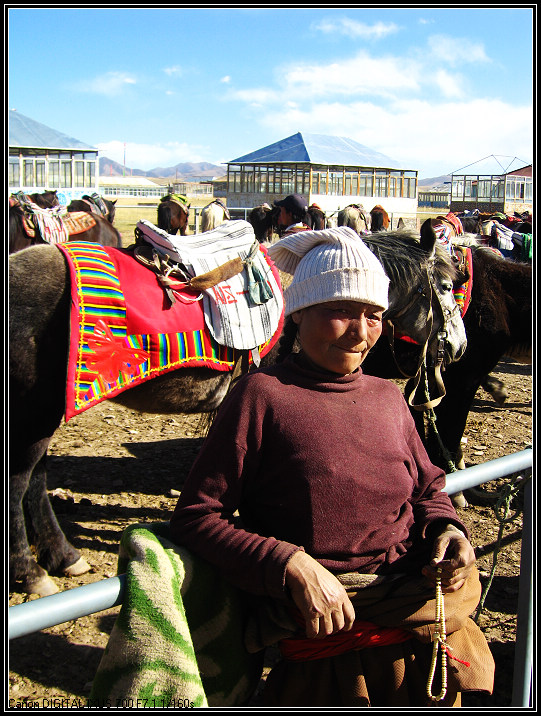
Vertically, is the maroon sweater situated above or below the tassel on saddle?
below

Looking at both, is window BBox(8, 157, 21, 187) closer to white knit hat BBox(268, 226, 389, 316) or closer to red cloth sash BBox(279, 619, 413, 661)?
white knit hat BBox(268, 226, 389, 316)

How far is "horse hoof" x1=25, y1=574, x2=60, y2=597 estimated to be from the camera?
348 cm

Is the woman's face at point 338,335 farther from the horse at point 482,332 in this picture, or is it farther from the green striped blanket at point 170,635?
the horse at point 482,332

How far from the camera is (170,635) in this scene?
3.95ft

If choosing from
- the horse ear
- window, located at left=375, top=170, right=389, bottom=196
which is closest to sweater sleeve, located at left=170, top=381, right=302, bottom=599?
the horse ear

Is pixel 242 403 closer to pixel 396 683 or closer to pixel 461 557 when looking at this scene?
pixel 461 557

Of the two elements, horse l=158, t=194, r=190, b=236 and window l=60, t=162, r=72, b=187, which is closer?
horse l=158, t=194, r=190, b=236

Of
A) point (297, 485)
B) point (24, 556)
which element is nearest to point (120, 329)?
point (24, 556)

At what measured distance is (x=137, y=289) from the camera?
3.24 m

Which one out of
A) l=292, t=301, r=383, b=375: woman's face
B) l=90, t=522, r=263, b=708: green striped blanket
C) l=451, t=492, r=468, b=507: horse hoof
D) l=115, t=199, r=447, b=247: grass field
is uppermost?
l=115, t=199, r=447, b=247: grass field

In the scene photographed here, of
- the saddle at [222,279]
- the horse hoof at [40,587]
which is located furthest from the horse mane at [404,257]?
the horse hoof at [40,587]

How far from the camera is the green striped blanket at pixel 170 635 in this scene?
3.91 ft
